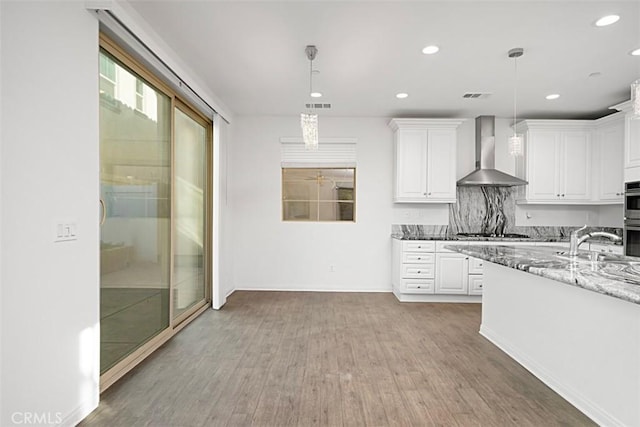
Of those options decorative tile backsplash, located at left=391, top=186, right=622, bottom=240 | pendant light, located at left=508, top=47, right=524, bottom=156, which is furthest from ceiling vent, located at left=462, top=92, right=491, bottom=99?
decorative tile backsplash, located at left=391, top=186, right=622, bottom=240

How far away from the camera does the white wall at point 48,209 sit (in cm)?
162

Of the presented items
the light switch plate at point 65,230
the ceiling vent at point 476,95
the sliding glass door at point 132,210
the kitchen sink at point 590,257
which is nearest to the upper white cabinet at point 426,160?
the ceiling vent at point 476,95

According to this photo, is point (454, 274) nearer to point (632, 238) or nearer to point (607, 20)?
point (632, 238)

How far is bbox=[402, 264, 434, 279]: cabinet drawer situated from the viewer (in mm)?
4953

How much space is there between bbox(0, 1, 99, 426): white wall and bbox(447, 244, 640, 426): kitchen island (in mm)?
2666

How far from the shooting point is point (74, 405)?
2025 mm

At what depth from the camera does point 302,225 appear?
5574 mm

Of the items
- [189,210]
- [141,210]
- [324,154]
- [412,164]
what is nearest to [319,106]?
[324,154]

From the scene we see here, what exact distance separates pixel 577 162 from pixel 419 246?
262 cm

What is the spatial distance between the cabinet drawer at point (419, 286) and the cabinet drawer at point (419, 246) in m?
0.43

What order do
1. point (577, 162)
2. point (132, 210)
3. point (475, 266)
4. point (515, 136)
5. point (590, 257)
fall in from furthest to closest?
point (577, 162), point (475, 266), point (515, 136), point (132, 210), point (590, 257)

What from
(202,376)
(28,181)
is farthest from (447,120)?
(28,181)

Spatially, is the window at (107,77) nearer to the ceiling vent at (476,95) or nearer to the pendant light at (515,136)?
the pendant light at (515,136)

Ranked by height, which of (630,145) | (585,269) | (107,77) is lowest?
(585,269)
